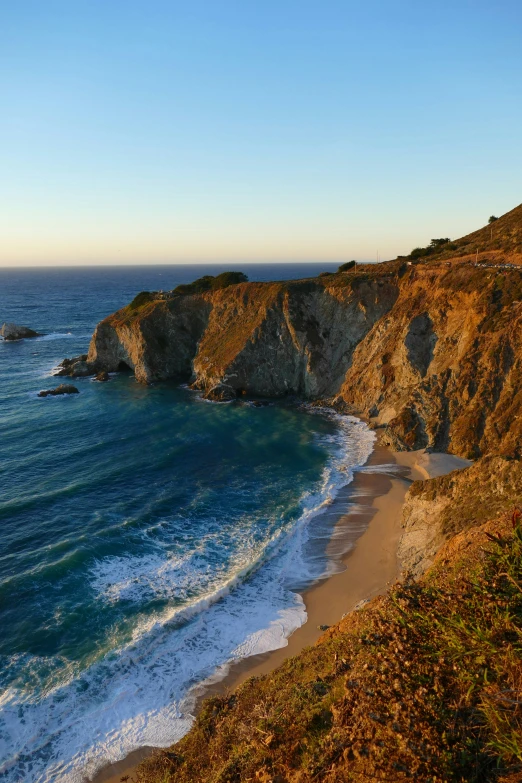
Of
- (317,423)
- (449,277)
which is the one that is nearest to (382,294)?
(449,277)

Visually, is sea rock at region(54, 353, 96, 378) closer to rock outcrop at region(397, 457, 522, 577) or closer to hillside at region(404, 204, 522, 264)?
hillside at region(404, 204, 522, 264)

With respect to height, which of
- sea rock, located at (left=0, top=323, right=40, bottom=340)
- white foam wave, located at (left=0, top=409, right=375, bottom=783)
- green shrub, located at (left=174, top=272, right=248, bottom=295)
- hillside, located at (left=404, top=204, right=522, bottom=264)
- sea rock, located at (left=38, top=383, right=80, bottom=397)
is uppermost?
hillside, located at (left=404, top=204, right=522, bottom=264)

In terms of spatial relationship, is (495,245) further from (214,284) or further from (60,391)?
(60,391)

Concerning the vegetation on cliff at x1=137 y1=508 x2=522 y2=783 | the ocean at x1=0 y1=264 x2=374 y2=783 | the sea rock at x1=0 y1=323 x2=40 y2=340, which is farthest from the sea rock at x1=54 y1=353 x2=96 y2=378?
the vegetation on cliff at x1=137 y1=508 x2=522 y2=783

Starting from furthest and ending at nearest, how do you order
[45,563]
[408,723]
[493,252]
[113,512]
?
[493,252]
[113,512]
[45,563]
[408,723]

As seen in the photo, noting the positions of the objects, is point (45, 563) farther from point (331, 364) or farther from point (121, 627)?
point (331, 364)

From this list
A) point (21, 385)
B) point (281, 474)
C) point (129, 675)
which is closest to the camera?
point (129, 675)

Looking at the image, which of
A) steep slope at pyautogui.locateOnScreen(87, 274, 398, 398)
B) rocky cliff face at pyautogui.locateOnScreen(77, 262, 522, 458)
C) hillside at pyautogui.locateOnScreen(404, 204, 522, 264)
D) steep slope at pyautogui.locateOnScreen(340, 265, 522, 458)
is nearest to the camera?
steep slope at pyautogui.locateOnScreen(340, 265, 522, 458)
